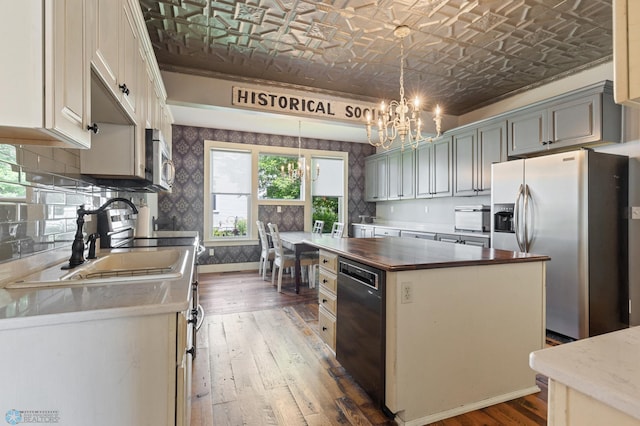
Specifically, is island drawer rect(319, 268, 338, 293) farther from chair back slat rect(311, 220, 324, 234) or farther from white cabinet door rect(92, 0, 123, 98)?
chair back slat rect(311, 220, 324, 234)

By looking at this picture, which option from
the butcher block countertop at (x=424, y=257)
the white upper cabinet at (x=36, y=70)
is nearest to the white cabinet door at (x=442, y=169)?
the butcher block countertop at (x=424, y=257)

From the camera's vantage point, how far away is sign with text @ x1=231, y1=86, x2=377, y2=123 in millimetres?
3482

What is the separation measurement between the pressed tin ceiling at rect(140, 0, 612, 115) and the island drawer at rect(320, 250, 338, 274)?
1.89 metres

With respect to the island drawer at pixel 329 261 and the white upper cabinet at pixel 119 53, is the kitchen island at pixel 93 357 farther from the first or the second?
the island drawer at pixel 329 261

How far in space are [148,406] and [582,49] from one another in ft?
13.8

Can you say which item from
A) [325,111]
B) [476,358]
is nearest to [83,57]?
[476,358]

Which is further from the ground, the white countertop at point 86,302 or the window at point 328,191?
the window at point 328,191

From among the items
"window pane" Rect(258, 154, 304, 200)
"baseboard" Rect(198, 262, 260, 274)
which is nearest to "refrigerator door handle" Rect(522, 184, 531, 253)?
"window pane" Rect(258, 154, 304, 200)

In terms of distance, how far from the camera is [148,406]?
3.03 ft

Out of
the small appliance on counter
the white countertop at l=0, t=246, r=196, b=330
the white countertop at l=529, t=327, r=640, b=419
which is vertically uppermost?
the small appliance on counter

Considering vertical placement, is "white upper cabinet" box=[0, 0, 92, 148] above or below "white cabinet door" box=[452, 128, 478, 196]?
below

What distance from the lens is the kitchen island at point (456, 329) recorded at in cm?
169

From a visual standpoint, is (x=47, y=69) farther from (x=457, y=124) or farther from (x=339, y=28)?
(x=457, y=124)

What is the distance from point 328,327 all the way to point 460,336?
1.02 m
